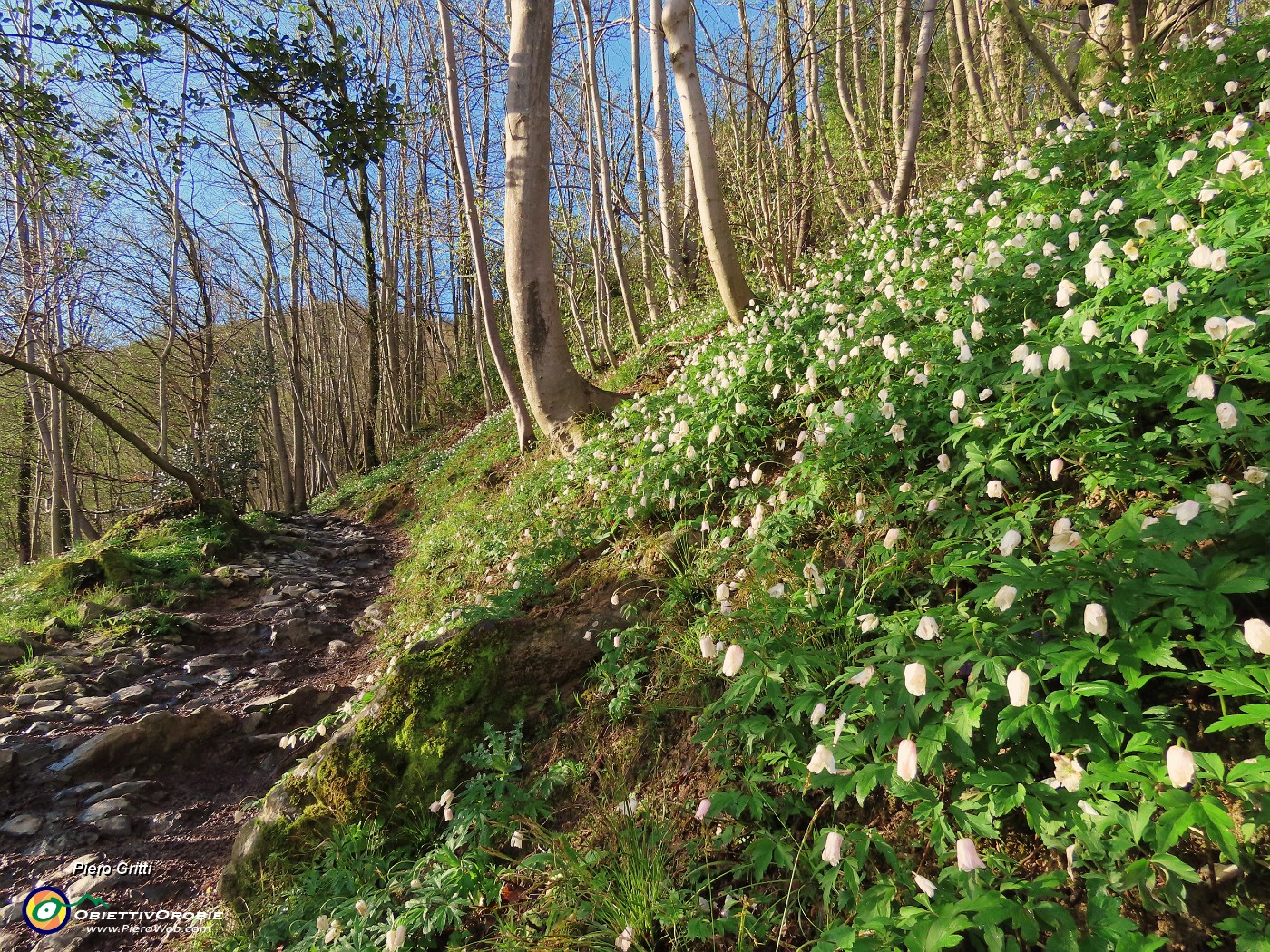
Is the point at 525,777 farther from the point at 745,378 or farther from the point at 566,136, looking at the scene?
the point at 566,136

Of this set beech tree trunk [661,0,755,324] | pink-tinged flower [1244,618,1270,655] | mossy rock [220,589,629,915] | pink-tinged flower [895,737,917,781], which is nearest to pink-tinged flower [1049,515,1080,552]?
pink-tinged flower [1244,618,1270,655]

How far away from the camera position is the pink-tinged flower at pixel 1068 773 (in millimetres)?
1339

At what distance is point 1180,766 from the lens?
1.18 m

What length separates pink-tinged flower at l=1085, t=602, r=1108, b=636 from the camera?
4.63 ft

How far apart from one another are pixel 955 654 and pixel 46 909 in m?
4.35

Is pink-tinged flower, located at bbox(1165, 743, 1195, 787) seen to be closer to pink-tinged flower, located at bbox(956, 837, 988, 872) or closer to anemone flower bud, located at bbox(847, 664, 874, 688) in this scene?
pink-tinged flower, located at bbox(956, 837, 988, 872)

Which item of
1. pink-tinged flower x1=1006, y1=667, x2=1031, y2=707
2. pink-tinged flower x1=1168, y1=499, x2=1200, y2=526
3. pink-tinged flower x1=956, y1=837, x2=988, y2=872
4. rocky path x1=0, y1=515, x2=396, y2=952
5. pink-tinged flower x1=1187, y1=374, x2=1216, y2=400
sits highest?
pink-tinged flower x1=1187, y1=374, x2=1216, y2=400

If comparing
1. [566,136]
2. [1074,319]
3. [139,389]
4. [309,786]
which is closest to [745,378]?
[1074,319]

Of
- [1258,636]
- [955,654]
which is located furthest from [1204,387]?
[955,654]

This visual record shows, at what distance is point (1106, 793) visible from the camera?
1.34 meters

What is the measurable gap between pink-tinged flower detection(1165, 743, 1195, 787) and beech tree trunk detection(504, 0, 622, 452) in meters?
5.74

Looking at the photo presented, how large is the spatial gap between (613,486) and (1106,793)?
3782 mm

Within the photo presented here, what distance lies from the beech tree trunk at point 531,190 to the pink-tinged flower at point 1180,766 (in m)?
5.74

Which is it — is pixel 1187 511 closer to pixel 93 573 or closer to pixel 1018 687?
pixel 1018 687
